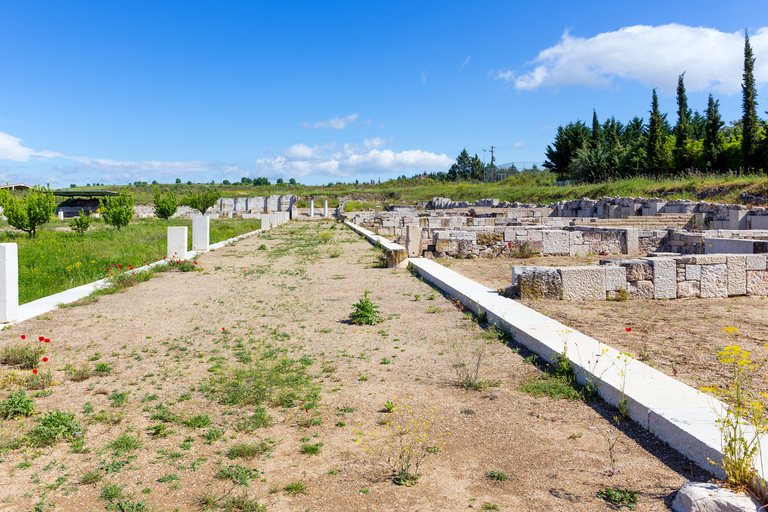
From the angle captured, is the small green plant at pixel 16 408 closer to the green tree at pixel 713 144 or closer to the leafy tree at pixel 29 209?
the leafy tree at pixel 29 209

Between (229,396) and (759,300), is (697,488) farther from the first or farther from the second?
(759,300)

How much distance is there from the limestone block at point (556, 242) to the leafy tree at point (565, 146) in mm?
42445

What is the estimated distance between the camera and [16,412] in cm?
386

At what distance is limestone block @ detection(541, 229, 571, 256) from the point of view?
1438 cm

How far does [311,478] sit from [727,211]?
2021 centimetres

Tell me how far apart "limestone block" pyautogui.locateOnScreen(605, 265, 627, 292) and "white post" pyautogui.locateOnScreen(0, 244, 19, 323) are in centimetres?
884

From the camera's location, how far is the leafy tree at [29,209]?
63.8ft

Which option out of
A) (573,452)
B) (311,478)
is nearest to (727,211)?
(573,452)

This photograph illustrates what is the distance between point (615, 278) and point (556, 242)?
6455 millimetres

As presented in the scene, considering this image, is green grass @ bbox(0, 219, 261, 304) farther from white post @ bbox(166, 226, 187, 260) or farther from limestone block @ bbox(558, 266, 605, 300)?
limestone block @ bbox(558, 266, 605, 300)

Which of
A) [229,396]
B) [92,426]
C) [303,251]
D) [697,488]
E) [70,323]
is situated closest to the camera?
[697,488]

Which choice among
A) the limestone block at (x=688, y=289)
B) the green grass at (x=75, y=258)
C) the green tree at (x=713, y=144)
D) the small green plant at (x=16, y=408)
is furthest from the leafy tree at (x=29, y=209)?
the green tree at (x=713, y=144)

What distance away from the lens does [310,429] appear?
3674 mm

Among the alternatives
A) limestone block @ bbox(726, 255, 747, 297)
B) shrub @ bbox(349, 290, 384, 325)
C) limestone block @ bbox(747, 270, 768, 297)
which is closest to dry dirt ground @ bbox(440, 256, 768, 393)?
limestone block @ bbox(726, 255, 747, 297)
